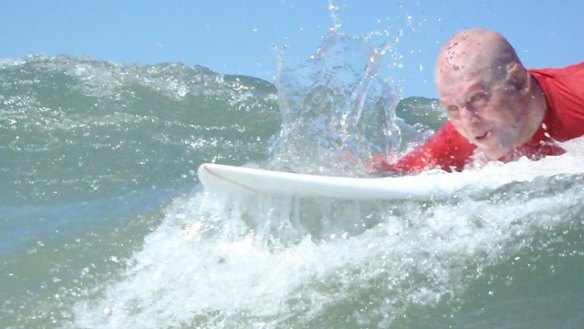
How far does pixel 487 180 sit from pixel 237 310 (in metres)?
1.18

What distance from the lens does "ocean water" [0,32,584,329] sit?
2578mm

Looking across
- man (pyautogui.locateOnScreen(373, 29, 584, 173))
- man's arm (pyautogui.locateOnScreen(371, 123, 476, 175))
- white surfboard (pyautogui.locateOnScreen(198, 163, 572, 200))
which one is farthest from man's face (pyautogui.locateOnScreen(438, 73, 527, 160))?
man's arm (pyautogui.locateOnScreen(371, 123, 476, 175))

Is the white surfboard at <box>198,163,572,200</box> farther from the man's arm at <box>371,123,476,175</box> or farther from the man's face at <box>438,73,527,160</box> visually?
the man's arm at <box>371,123,476,175</box>

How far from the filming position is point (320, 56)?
4699 mm

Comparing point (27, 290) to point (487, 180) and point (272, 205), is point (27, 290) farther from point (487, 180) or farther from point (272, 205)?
point (487, 180)

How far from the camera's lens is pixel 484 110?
3260 mm

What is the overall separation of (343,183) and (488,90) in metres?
0.65

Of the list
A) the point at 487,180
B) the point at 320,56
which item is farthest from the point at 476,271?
the point at 320,56

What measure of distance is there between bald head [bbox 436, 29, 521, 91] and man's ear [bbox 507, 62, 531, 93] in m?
0.02

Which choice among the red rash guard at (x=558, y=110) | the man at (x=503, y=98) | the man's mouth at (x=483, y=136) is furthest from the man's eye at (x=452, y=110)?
the red rash guard at (x=558, y=110)

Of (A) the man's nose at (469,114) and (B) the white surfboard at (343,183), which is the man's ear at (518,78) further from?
(B) the white surfboard at (343,183)

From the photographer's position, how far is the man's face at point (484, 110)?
3219mm

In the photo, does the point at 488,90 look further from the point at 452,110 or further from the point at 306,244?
the point at 306,244

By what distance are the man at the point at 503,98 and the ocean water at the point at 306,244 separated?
97mm
